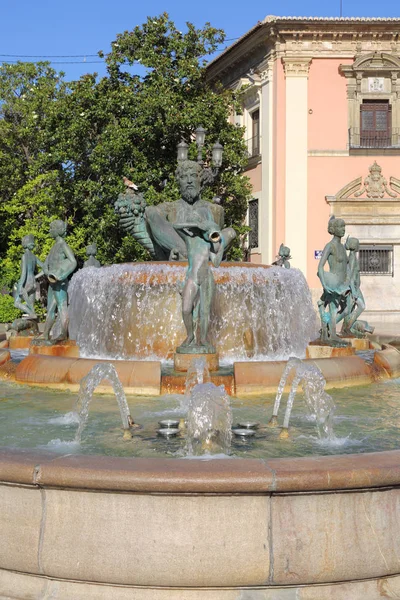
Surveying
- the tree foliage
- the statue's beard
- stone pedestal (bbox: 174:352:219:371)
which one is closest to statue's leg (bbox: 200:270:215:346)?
stone pedestal (bbox: 174:352:219:371)

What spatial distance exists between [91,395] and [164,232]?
5.52 metres

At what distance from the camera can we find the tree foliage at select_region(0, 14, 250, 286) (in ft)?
81.9

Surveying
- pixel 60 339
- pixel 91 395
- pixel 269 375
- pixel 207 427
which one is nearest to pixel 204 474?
pixel 207 427

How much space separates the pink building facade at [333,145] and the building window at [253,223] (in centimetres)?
86

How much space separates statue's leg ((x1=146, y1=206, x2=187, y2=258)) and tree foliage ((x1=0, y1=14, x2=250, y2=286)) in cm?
1277

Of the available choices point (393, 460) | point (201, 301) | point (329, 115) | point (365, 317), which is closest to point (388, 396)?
point (201, 301)

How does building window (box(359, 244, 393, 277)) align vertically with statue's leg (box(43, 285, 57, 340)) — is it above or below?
above

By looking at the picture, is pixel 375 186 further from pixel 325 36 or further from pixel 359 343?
pixel 359 343

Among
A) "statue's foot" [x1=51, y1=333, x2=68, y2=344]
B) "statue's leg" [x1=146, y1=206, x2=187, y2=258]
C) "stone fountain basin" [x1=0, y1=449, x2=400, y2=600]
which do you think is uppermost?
"statue's leg" [x1=146, y1=206, x2=187, y2=258]

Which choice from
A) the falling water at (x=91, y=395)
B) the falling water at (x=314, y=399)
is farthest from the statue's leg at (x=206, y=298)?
the falling water at (x=91, y=395)

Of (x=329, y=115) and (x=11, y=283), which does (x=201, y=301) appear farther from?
(x=329, y=115)

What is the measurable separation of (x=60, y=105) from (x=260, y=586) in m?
24.4

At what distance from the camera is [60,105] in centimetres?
2638

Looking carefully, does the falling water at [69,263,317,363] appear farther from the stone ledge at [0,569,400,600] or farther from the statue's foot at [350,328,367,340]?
the stone ledge at [0,569,400,600]
